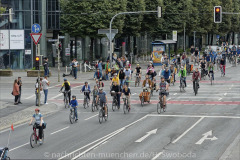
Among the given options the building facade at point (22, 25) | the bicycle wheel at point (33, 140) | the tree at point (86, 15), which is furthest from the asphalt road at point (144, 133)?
the building facade at point (22, 25)

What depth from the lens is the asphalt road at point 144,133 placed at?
717 inches

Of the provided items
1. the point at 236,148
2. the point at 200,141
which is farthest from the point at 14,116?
the point at 236,148

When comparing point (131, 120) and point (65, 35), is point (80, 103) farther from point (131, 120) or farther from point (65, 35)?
point (65, 35)

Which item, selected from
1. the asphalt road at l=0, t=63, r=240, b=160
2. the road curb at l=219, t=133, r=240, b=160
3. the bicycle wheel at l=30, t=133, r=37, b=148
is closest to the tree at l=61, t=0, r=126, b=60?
the asphalt road at l=0, t=63, r=240, b=160

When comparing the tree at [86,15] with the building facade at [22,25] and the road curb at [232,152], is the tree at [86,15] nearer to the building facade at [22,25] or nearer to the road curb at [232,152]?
the building facade at [22,25]

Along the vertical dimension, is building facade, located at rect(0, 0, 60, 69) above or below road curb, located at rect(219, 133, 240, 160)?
above

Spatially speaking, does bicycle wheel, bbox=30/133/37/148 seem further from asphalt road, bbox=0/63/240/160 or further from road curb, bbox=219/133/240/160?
road curb, bbox=219/133/240/160

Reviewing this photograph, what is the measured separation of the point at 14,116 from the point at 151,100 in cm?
854

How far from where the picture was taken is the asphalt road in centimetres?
1820

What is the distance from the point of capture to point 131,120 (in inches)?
996

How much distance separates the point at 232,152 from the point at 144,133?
4904 mm

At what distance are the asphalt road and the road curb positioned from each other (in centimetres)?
24

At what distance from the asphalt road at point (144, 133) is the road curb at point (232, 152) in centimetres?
24

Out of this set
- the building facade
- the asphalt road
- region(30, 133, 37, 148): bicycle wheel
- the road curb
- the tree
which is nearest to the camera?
the road curb
